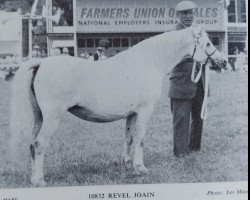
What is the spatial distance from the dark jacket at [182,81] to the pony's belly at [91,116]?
0.23 m

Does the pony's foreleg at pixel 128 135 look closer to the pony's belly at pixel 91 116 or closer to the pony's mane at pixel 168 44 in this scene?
the pony's belly at pixel 91 116

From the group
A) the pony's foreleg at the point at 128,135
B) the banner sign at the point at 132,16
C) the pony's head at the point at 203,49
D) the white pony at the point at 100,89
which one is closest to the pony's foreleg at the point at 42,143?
the white pony at the point at 100,89

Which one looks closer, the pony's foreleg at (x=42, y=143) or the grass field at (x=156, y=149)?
the pony's foreleg at (x=42, y=143)

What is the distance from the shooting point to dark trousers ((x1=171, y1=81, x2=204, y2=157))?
1707mm

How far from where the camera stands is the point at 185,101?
5.58ft

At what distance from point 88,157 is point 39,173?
0.76ft

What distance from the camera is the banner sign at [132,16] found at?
1733 mm

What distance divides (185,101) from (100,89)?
40 centimetres

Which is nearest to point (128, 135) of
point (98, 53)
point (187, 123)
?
point (187, 123)

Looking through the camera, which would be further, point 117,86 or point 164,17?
point 164,17

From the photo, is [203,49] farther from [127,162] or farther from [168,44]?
[127,162]

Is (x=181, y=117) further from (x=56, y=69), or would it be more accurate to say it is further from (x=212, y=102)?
(x=56, y=69)

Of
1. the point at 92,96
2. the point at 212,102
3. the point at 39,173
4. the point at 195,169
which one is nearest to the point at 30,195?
the point at 39,173

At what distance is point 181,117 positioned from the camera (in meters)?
1.71
